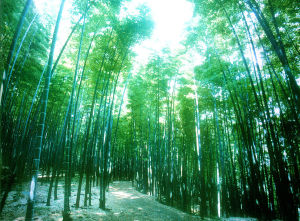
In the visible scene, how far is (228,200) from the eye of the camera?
21.7 feet

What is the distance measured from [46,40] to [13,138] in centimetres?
418

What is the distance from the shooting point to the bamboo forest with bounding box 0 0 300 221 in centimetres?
330

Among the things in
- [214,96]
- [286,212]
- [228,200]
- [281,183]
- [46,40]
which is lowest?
[228,200]

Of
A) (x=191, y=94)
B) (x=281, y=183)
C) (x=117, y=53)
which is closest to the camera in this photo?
(x=281, y=183)

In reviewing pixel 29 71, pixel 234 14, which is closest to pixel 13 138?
pixel 29 71

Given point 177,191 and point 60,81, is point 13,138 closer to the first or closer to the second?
point 60,81

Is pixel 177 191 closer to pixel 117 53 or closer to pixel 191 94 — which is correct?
pixel 191 94

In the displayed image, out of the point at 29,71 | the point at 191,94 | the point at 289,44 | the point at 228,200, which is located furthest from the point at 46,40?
the point at 228,200

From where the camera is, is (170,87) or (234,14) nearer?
(234,14)

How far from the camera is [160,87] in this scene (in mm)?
7656

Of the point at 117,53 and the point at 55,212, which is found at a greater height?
the point at 117,53

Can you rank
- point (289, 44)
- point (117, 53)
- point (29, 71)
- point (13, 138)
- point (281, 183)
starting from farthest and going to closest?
1. point (13, 138)
2. point (29, 71)
3. point (117, 53)
4. point (289, 44)
5. point (281, 183)

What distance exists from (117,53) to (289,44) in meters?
4.82

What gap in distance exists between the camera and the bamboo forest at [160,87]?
3303 mm
